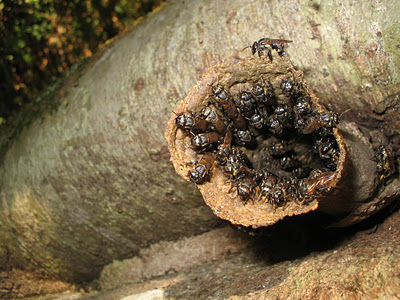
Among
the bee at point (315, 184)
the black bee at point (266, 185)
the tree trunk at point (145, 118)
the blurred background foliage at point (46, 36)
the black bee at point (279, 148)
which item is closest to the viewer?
the bee at point (315, 184)

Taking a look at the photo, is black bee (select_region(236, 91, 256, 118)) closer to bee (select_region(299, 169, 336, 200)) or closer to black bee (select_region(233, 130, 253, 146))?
black bee (select_region(233, 130, 253, 146))

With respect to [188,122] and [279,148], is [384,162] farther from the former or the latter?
[188,122]

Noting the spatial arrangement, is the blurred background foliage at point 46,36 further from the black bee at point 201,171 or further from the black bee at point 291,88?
the black bee at point 291,88

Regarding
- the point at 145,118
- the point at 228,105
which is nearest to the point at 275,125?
the point at 228,105

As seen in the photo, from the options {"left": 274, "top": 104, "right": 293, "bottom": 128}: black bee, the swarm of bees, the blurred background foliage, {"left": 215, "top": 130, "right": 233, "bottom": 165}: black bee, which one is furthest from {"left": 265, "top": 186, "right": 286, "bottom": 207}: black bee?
the blurred background foliage

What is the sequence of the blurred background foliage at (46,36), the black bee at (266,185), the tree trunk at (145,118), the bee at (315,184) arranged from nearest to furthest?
the bee at (315,184), the black bee at (266,185), the tree trunk at (145,118), the blurred background foliage at (46,36)

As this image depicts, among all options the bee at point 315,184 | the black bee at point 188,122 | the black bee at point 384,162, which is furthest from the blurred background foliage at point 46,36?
the black bee at point 384,162
